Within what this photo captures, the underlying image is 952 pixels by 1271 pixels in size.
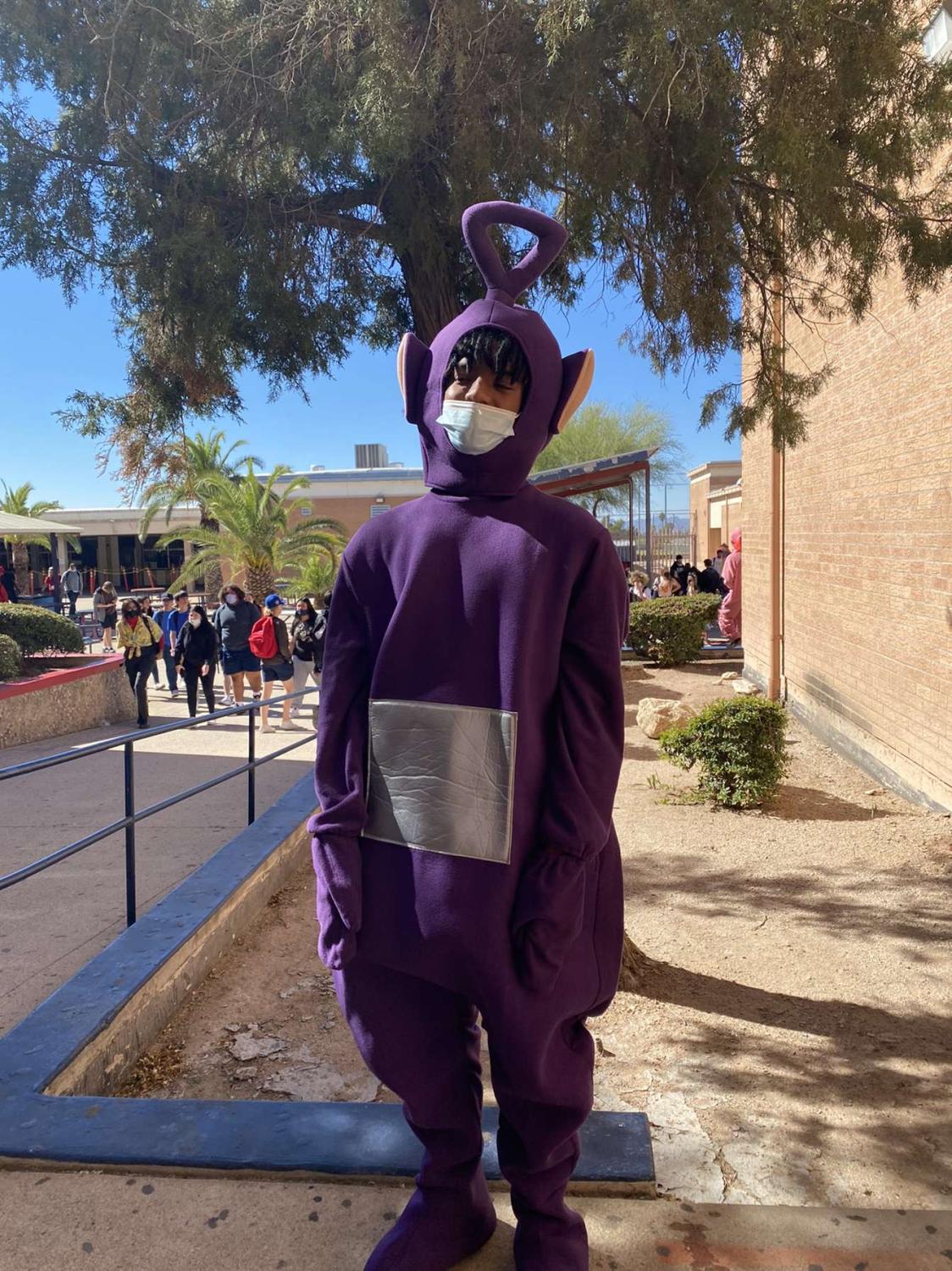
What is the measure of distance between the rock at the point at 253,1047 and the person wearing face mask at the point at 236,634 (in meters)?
7.35

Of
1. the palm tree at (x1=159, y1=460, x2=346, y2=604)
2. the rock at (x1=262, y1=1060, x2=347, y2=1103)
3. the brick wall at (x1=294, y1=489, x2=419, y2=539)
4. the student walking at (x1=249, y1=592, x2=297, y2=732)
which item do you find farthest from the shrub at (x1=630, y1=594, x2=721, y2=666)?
the brick wall at (x1=294, y1=489, x2=419, y2=539)

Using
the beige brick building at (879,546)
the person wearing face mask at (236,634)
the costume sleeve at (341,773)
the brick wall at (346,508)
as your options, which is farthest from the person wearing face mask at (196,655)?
the brick wall at (346,508)

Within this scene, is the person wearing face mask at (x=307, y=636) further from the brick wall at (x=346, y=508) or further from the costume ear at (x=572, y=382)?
the brick wall at (x=346, y=508)

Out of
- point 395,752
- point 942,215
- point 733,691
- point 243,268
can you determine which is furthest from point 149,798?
point 733,691

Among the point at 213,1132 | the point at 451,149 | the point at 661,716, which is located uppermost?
the point at 451,149

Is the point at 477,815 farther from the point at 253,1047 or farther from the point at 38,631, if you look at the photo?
the point at 38,631

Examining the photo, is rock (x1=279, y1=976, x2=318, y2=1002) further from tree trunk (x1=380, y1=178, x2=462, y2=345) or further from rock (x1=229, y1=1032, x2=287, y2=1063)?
tree trunk (x1=380, y1=178, x2=462, y2=345)

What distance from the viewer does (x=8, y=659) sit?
9602 millimetres

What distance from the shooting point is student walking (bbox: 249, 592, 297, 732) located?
Answer: 9.99 metres

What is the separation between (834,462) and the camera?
849 cm

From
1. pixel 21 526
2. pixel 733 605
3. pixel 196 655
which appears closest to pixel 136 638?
pixel 196 655

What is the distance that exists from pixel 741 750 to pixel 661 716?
250 centimetres

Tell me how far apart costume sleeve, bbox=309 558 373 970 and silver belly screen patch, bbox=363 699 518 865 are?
50 millimetres

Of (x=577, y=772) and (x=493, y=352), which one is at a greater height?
(x=493, y=352)
